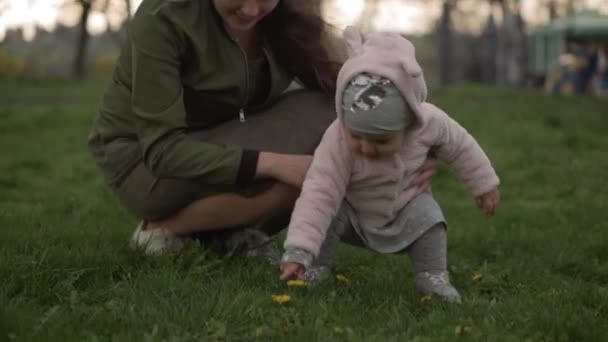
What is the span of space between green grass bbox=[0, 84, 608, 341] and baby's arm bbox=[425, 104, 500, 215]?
385mm

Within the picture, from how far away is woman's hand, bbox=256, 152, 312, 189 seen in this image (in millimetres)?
3490

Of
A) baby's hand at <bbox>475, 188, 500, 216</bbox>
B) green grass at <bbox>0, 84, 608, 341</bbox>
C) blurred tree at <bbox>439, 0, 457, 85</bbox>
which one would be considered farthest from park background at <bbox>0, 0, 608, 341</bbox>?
blurred tree at <bbox>439, 0, 457, 85</bbox>

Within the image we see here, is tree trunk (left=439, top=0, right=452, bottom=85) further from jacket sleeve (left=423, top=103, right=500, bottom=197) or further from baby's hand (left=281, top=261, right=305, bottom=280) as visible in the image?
baby's hand (left=281, top=261, right=305, bottom=280)

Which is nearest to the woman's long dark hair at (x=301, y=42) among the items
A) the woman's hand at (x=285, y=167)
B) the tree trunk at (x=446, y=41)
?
the woman's hand at (x=285, y=167)

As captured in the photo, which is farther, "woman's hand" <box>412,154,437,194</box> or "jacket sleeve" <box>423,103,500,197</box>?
"woman's hand" <box>412,154,437,194</box>

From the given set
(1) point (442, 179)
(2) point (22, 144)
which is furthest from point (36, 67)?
(1) point (442, 179)

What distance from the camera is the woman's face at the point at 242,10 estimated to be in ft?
11.2

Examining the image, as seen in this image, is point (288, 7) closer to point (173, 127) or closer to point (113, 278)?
point (173, 127)

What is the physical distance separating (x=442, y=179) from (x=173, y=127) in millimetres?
4126

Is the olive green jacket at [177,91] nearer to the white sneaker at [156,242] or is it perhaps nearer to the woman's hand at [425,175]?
the white sneaker at [156,242]

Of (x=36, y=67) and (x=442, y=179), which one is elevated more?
(x=442, y=179)

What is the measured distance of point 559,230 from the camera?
5125 millimetres

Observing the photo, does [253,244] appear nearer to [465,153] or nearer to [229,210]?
[229,210]

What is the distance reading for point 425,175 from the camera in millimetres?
3488
